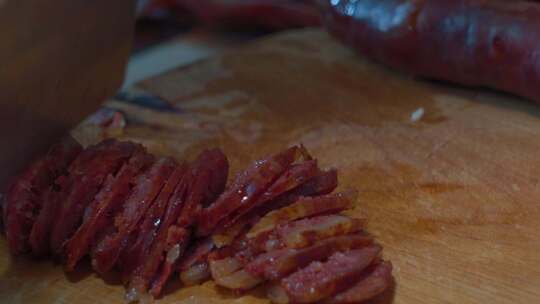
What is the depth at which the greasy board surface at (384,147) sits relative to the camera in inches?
73.8

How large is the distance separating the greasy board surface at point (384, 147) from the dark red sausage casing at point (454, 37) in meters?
0.09

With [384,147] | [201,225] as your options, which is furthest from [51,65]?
[384,147]

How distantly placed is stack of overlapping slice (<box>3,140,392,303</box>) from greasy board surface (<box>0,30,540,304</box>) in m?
0.08

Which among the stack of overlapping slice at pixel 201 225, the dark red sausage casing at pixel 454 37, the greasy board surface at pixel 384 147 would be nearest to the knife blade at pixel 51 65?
the stack of overlapping slice at pixel 201 225

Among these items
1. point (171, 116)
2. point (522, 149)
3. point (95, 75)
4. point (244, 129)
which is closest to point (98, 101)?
point (95, 75)

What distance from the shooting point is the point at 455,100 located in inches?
109

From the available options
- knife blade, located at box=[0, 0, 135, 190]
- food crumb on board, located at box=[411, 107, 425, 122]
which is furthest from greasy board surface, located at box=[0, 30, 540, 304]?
knife blade, located at box=[0, 0, 135, 190]

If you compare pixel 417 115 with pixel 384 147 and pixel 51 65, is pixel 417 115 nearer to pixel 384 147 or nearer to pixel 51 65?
pixel 384 147

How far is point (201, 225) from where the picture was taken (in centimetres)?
191

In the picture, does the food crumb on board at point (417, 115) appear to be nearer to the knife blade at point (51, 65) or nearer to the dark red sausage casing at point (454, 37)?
the dark red sausage casing at point (454, 37)

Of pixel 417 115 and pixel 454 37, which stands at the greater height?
pixel 454 37

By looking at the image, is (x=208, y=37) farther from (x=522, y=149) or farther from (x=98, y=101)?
(x=522, y=149)

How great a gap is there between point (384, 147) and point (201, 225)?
0.83 m

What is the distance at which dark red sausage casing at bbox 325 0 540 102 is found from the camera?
8.39 feet
